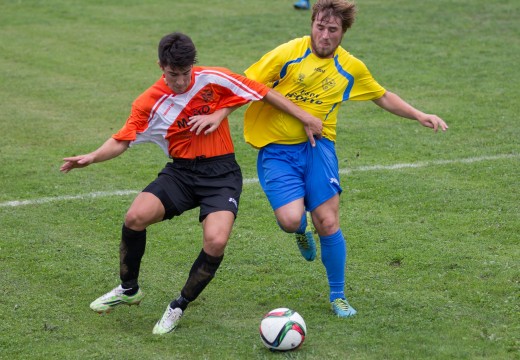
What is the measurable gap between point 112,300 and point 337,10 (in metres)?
2.74

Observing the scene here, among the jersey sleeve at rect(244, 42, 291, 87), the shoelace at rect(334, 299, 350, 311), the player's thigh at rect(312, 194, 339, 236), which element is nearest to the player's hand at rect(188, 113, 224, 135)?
the jersey sleeve at rect(244, 42, 291, 87)

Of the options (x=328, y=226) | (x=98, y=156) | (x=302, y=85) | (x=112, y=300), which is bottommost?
(x=112, y=300)

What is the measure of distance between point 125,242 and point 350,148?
5.41m

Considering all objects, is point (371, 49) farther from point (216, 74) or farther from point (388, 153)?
point (216, 74)

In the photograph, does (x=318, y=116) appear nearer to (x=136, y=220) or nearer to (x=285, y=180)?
(x=285, y=180)

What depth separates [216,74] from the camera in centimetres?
659

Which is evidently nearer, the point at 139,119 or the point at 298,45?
the point at 139,119

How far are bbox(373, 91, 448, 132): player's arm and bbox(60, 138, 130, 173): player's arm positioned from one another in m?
2.09

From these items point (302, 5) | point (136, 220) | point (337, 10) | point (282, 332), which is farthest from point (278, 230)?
point (302, 5)

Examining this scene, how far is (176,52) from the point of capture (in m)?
6.12

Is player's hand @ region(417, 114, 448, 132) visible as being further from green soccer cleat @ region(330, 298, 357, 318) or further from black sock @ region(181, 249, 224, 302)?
black sock @ region(181, 249, 224, 302)

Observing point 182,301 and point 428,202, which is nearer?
point 182,301

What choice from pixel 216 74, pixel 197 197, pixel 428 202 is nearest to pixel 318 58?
pixel 216 74

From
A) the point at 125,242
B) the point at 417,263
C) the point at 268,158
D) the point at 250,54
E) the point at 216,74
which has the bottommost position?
the point at 250,54
